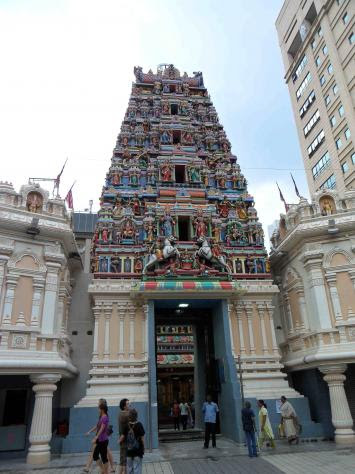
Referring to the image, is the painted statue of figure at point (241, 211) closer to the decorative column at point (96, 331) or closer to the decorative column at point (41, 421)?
the decorative column at point (96, 331)

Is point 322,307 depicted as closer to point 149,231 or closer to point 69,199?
point 149,231

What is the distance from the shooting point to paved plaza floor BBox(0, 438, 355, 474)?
11320mm

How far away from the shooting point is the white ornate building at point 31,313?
14.4 metres

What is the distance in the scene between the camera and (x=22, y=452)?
50.0 ft

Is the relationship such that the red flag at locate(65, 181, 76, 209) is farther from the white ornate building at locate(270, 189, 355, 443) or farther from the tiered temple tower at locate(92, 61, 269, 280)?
the white ornate building at locate(270, 189, 355, 443)

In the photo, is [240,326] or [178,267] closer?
[240,326]

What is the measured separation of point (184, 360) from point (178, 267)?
60.1 feet

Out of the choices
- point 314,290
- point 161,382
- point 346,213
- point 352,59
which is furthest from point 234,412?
point 352,59

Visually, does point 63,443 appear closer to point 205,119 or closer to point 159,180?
point 159,180

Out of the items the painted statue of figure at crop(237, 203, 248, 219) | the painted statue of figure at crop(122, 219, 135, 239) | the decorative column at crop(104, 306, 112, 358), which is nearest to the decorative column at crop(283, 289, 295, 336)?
the painted statue of figure at crop(237, 203, 248, 219)

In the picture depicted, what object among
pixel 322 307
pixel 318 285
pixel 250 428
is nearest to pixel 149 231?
pixel 318 285

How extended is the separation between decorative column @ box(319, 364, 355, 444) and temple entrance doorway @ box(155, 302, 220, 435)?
5.14 meters

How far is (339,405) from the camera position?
50.2 feet

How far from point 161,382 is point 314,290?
916 inches
